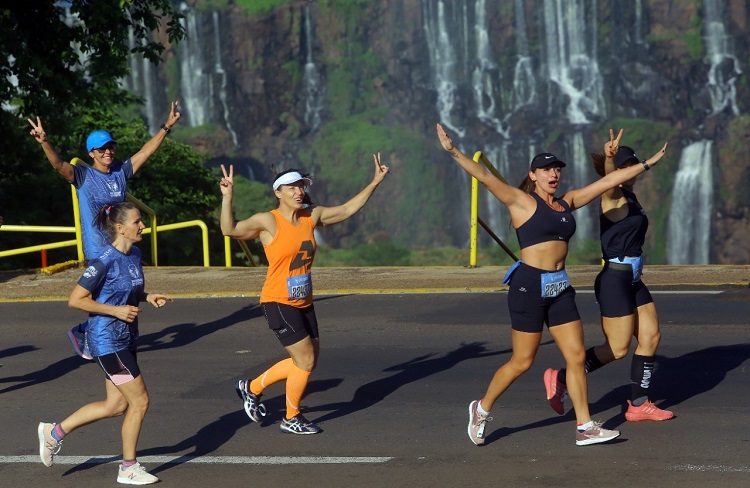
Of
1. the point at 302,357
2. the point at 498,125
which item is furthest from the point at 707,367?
the point at 498,125

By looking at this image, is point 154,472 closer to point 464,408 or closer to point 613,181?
point 464,408

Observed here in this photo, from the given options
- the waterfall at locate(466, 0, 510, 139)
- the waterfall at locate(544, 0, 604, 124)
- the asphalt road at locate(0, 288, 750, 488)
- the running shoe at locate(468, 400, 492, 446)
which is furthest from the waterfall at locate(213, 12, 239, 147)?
the running shoe at locate(468, 400, 492, 446)

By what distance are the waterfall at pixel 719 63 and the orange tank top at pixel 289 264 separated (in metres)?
104

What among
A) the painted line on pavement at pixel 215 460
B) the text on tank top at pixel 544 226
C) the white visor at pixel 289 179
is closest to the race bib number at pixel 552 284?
the text on tank top at pixel 544 226

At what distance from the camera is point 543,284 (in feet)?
22.6

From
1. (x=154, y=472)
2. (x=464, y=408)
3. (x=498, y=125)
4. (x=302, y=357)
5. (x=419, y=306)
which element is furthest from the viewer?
(x=498, y=125)

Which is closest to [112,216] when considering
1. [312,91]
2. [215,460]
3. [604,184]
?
[215,460]

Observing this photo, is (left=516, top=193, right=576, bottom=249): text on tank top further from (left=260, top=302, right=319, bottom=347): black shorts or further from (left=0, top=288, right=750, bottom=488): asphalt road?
(left=260, top=302, right=319, bottom=347): black shorts

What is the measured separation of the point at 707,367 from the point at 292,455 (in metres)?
3.72

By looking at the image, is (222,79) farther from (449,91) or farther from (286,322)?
(286,322)

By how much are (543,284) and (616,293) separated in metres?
0.82

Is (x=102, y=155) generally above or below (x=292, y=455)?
above

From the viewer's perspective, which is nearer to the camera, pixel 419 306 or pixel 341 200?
pixel 419 306

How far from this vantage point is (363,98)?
118m
